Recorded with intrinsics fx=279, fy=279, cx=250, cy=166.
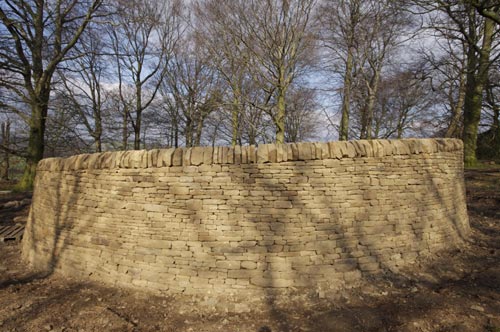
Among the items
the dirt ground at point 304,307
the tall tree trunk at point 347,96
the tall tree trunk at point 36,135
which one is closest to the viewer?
the dirt ground at point 304,307

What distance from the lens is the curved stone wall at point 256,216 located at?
4312 millimetres

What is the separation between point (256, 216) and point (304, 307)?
1441 mm

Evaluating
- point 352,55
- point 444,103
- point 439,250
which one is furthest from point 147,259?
point 444,103

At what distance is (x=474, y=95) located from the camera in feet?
39.1

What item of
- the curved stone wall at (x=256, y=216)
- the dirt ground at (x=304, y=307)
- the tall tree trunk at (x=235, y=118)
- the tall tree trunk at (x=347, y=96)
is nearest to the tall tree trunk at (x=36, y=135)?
the tall tree trunk at (x=235, y=118)

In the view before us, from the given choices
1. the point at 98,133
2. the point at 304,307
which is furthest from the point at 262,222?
the point at 98,133

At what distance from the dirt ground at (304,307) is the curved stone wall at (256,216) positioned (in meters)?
0.25

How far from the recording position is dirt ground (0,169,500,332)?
350 cm

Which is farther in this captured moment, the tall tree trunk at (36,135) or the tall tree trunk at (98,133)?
the tall tree trunk at (98,133)

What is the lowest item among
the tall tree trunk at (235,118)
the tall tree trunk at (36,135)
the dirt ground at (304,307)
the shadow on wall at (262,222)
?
the dirt ground at (304,307)

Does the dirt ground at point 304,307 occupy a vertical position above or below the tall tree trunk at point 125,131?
below

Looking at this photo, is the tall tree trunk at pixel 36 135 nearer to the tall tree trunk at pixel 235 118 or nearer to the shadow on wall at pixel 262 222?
the tall tree trunk at pixel 235 118

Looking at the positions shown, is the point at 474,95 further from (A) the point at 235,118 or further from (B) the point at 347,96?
(A) the point at 235,118

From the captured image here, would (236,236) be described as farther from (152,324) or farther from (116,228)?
(116,228)
